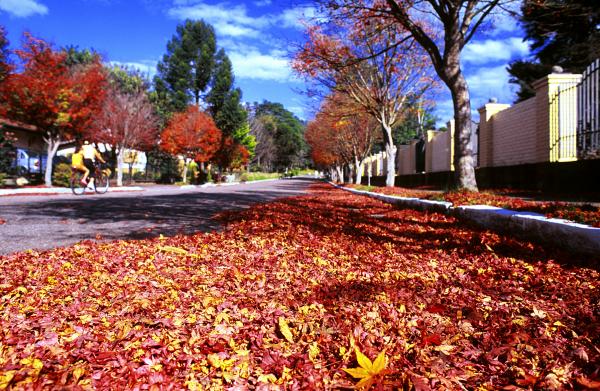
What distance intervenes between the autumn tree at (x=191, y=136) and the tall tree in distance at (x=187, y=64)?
27.1 feet

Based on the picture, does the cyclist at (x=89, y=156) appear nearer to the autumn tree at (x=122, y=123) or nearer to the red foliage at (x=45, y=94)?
the red foliage at (x=45, y=94)

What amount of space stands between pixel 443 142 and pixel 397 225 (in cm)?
1436

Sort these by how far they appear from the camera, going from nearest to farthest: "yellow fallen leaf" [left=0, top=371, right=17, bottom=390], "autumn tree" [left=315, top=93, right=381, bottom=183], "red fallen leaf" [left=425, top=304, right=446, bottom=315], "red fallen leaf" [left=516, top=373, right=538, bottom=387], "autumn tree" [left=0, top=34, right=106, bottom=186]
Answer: "yellow fallen leaf" [left=0, top=371, right=17, bottom=390] < "red fallen leaf" [left=516, top=373, right=538, bottom=387] < "red fallen leaf" [left=425, top=304, right=446, bottom=315] < "autumn tree" [left=0, top=34, right=106, bottom=186] < "autumn tree" [left=315, top=93, right=381, bottom=183]

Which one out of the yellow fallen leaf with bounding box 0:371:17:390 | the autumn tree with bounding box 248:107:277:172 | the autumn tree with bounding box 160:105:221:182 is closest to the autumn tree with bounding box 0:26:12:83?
the autumn tree with bounding box 160:105:221:182

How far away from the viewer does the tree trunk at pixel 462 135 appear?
28.9 ft

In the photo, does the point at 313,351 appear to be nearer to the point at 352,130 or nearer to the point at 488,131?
the point at 488,131

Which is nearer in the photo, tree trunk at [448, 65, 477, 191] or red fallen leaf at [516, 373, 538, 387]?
red fallen leaf at [516, 373, 538, 387]

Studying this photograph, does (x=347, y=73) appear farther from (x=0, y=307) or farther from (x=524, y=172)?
(x=0, y=307)

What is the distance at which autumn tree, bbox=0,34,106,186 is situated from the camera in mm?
18906

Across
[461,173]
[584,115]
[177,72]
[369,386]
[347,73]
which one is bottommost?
[369,386]

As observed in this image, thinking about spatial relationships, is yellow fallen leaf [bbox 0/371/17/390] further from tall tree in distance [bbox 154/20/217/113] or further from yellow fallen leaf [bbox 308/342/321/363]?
tall tree in distance [bbox 154/20/217/113]

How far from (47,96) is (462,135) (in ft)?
66.3

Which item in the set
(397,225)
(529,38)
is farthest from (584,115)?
(529,38)

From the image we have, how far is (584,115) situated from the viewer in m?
8.72
